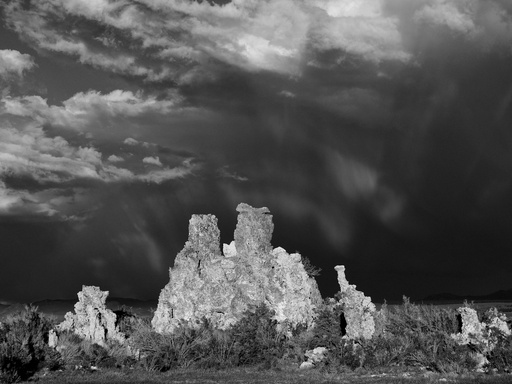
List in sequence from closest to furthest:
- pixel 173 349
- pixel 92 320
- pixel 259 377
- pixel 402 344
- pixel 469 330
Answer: pixel 259 377 → pixel 469 330 → pixel 402 344 → pixel 173 349 → pixel 92 320

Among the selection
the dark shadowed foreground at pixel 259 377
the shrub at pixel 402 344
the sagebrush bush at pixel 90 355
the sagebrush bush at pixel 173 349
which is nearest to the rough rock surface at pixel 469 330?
the shrub at pixel 402 344

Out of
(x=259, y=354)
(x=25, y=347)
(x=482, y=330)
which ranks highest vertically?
(x=482, y=330)

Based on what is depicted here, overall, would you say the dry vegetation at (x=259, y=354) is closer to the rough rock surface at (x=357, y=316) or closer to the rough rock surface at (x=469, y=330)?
the rough rock surface at (x=469, y=330)

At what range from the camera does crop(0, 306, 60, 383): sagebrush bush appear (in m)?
44.2

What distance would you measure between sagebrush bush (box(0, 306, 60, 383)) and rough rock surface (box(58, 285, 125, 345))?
7.66 ft

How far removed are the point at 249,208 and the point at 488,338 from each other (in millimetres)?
35825

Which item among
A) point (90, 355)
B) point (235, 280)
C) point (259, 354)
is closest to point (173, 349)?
point (90, 355)

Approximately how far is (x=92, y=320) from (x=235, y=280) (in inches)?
652

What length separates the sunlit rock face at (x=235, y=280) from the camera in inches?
2746

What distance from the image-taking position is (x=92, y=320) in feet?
213

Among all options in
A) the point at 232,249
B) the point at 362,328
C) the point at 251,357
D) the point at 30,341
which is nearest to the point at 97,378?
the point at 30,341

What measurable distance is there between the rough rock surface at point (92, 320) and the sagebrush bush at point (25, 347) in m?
2.33

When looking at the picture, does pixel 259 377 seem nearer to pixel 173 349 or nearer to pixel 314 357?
pixel 314 357

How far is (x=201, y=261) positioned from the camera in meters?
74.8
